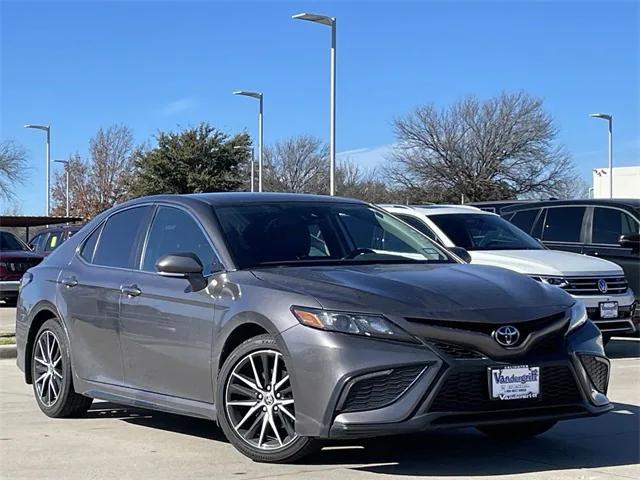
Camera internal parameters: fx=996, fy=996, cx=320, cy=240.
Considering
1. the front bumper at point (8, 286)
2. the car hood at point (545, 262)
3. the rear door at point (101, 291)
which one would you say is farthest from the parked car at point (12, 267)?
the rear door at point (101, 291)

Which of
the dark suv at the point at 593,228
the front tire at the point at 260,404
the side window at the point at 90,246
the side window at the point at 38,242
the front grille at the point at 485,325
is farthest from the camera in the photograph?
the side window at the point at 38,242

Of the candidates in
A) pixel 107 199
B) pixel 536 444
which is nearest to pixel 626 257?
pixel 536 444

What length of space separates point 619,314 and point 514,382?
6.27 m

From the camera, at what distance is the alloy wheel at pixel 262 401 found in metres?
5.44

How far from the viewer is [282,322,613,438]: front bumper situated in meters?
5.07

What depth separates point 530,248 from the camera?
11.9 m

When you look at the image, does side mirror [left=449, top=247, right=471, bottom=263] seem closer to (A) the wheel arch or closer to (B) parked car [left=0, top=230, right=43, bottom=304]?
(A) the wheel arch

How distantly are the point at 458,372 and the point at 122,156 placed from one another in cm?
5703

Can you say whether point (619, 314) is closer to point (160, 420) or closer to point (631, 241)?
point (631, 241)

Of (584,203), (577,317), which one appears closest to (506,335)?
(577,317)

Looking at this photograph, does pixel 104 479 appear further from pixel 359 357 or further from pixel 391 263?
pixel 391 263

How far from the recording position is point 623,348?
12711 millimetres

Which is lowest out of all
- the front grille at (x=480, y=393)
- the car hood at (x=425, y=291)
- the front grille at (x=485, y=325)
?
the front grille at (x=480, y=393)

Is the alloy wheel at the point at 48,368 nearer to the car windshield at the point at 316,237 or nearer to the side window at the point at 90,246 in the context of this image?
the side window at the point at 90,246
